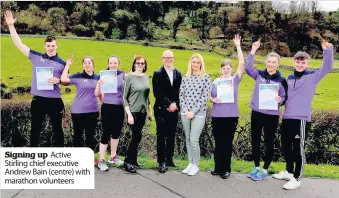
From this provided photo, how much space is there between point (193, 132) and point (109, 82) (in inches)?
59.1

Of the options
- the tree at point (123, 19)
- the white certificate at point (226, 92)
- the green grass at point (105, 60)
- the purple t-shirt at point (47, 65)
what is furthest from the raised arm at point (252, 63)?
the tree at point (123, 19)

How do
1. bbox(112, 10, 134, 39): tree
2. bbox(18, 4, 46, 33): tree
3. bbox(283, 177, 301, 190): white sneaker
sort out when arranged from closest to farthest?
bbox(283, 177, 301, 190): white sneaker < bbox(112, 10, 134, 39): tree < bbox(18, 4, 46, 33): tree

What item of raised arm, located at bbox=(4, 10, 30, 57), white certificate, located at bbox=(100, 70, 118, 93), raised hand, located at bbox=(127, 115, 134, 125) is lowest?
raised hand, located at bbox=(127, 115, 134, 125)

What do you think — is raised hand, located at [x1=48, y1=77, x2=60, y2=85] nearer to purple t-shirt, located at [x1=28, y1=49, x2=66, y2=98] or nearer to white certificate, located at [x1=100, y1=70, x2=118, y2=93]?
purple t-shirt, located at [x1=28, y1=49, x2=66, y2=98]

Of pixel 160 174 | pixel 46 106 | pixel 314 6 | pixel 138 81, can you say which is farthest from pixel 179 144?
pixel 314 6

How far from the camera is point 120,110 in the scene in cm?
658

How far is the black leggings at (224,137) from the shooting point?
634 cm

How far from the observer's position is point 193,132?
6430mm

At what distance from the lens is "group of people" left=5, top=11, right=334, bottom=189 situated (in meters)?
6.09

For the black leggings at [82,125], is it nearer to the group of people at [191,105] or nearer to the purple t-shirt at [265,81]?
the group of people at [191,105]

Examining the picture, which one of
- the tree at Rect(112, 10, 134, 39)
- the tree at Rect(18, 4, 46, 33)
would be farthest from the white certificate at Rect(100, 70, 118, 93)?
the tree at Rect(18, 4, 46, 33)

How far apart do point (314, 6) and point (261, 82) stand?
4757mm

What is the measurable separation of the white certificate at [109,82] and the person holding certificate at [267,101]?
6.65ft

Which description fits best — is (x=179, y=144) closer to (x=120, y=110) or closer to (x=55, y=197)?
(x=120, y=110)
